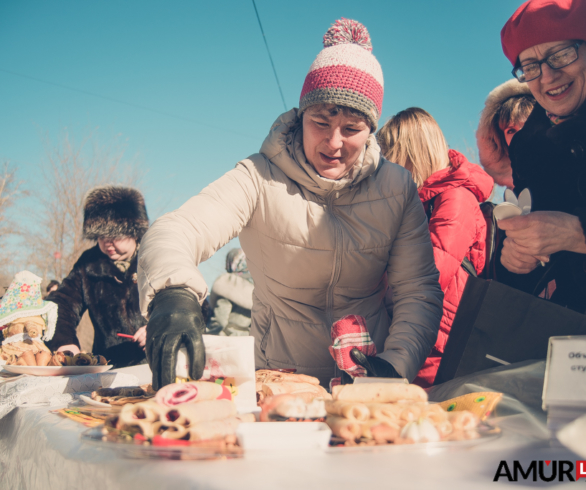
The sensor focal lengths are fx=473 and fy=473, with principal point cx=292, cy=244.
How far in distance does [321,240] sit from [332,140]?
1.05 ft

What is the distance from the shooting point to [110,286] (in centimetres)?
331

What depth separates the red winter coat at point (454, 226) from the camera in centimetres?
208

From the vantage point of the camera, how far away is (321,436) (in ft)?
2.26

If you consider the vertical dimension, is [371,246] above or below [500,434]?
above

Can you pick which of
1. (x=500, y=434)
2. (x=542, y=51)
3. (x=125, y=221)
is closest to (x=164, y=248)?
(x=500, y=434)

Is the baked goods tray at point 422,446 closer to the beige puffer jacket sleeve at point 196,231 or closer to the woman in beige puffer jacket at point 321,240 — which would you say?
the beige puffer jacket sleeve at point 196,231

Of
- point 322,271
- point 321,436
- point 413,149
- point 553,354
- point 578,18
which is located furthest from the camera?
point 413,149

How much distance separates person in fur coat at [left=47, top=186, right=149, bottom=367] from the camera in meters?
3.22

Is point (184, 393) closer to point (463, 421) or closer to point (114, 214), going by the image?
point (463, 421)

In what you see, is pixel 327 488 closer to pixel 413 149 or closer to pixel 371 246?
pixel 371 246

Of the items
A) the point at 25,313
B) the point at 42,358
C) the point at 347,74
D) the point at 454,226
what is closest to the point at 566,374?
the point at 347,74

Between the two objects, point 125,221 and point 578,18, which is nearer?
point 578,18

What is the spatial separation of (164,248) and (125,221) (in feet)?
7.64

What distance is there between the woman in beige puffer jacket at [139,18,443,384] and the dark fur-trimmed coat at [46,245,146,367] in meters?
1.90
